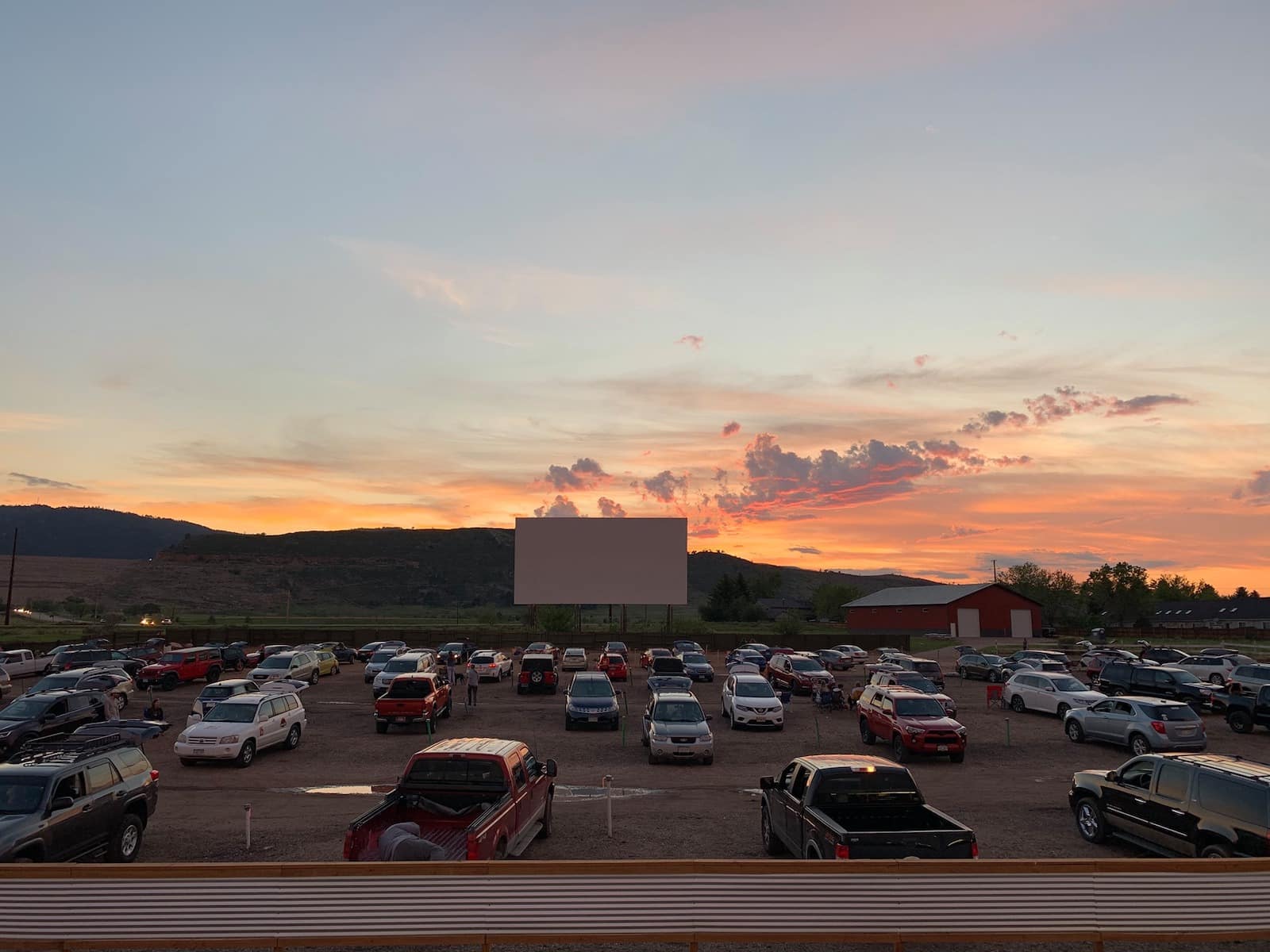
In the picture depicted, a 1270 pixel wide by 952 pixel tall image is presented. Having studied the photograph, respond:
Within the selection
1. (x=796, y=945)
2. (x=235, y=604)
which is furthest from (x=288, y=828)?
(x=235, y=604)

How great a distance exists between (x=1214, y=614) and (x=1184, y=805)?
5772 inches

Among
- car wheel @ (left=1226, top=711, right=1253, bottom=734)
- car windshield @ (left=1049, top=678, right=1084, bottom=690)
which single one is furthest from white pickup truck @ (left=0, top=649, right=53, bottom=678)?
car wheel @ (left=1226, top=711, right=1253, bottom=734)

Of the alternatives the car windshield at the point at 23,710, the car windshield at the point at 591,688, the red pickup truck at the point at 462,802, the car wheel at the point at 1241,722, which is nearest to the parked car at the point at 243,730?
the car windshield at the point at 23,710

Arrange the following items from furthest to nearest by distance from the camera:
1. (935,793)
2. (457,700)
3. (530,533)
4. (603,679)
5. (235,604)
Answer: (235,604) → (530,533) → (457,700) → (603,679) → (935,793)

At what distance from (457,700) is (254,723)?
593 inches

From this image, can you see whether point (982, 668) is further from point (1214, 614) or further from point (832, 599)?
point (1214, 614)

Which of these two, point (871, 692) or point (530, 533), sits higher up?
point (530, 533)

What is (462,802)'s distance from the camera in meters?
12.5

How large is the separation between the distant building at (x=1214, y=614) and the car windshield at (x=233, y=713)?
119122mm

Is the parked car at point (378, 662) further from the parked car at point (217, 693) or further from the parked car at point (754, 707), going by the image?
the parked car at point (754, 707)

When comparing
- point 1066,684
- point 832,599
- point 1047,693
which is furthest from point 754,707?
point 832,599

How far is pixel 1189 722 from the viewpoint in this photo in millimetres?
23594

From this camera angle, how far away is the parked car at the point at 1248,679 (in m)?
33.8

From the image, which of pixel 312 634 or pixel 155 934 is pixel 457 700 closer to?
pixel 155 934
